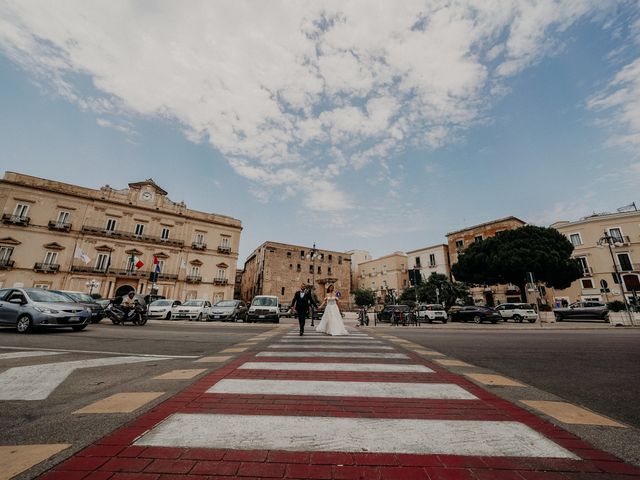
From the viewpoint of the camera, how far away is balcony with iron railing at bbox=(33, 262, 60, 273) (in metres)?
27.9

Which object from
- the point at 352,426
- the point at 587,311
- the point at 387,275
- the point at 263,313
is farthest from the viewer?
the point at 387,275

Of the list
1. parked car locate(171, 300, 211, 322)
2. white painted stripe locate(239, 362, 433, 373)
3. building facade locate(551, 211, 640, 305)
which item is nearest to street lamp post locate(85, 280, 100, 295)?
parked car locate(171, 300, 211, 322)

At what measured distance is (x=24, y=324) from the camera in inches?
362

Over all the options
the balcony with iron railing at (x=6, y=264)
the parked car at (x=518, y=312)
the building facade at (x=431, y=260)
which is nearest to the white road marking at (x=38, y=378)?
the parked car at (x=518, y=312)

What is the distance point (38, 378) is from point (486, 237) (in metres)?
45.1

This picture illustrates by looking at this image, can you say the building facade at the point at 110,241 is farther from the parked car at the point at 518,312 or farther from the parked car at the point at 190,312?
the parked car at the point at 518,312

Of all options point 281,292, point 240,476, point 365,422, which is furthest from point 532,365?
point 281,292

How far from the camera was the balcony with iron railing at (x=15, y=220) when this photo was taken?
89.9 ft

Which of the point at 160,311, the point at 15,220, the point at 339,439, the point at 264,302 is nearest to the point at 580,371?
the point at 339,439

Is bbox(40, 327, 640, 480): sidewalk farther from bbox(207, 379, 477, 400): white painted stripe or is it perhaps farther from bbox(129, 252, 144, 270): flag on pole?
bbox(129, 252, 144, 270): flag on pole

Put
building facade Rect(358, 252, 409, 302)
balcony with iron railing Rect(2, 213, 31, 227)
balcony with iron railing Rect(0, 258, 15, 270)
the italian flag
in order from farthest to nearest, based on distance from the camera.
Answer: building facade Rect(358, 252, 409, 302)
balcony with iron railing Rect(2, 213, 31, 227)
balcony with iron railing Rect(0, 258, 15, 270)
the italian flag

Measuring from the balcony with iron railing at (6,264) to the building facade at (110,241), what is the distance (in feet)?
0.21

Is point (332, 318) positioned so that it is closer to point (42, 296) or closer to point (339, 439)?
point (339, 439)

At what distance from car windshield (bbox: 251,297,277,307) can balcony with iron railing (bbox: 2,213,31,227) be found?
26745 mm
